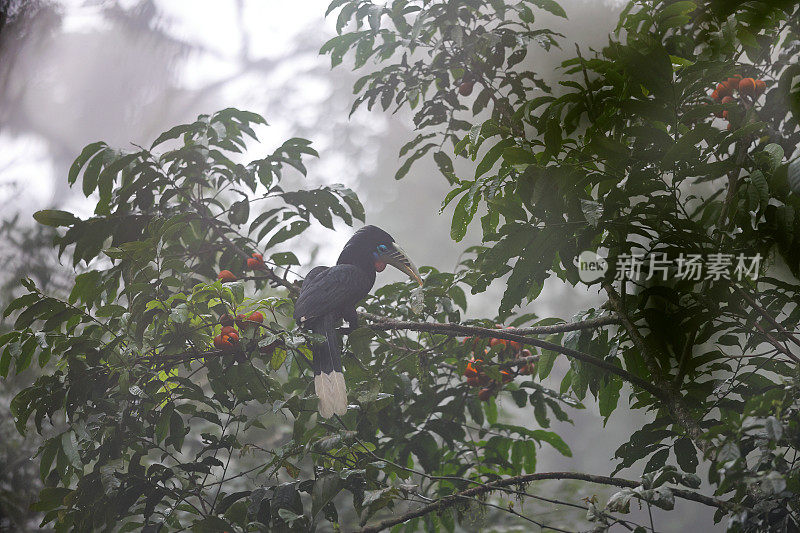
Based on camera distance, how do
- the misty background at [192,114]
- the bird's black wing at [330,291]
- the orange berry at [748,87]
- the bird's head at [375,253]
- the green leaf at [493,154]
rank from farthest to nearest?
the misty background at [192,114], the bird's head at [375,253], the bird's black wing at [330,291], the orange berry at [748,87], the green leaf at [493,154]

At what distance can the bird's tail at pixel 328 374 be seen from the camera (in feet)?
3.32

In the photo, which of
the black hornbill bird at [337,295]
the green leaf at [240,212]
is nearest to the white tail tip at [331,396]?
the black hornbill bird at [337,295]

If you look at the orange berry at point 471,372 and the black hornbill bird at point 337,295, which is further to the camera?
the orange berry at point 471,372

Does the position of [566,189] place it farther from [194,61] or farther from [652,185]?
[194,61]

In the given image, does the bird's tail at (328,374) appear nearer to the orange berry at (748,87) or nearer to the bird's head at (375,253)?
the bird's head at (375,253)

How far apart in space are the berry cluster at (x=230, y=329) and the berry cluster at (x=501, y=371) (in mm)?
401

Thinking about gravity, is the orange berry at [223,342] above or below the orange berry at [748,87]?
below

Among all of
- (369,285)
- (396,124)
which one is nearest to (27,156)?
(396,124)

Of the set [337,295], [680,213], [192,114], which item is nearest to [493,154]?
[680,213]

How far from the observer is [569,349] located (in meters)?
0.95

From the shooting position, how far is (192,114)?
1.61 meters

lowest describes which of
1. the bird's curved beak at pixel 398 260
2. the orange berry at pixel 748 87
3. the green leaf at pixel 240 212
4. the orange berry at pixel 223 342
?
the orange berry at pixel 223 342

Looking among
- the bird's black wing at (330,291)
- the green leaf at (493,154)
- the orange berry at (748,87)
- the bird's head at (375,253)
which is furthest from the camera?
the bird's head at (375,253)

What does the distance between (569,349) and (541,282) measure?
0.12m
